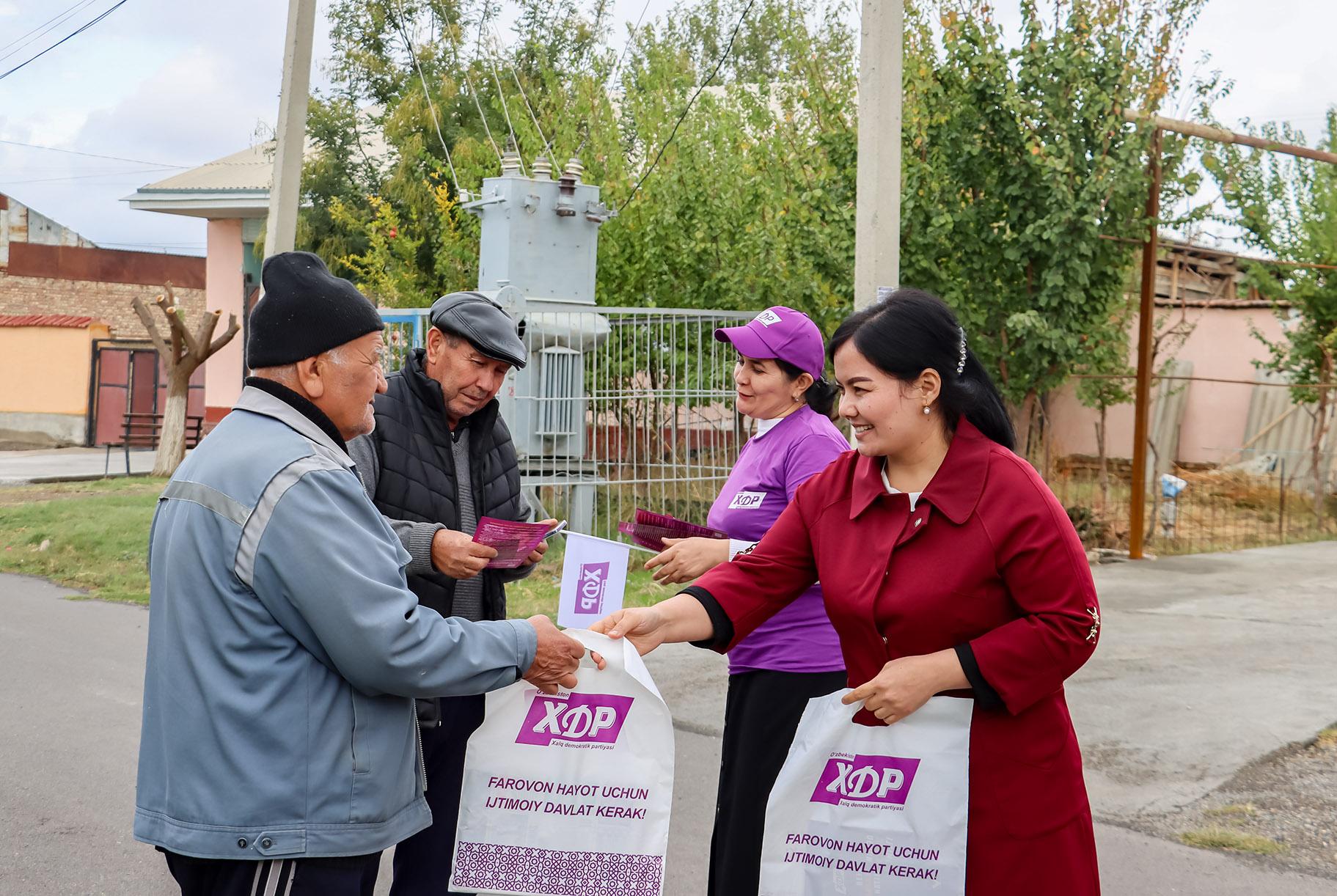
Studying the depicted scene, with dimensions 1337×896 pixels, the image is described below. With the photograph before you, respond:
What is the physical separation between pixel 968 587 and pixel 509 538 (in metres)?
1.18

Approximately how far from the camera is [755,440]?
3.72 metres

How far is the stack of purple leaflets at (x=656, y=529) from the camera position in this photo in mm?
3479

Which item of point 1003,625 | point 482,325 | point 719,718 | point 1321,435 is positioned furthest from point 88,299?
point 1003,625

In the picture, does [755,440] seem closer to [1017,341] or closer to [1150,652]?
[1150,652]

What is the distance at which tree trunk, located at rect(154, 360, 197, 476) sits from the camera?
1853cm

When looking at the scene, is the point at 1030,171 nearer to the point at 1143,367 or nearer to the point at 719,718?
the point at 1143,367

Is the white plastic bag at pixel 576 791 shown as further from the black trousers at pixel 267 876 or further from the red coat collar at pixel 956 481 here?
the red coat collar at pixel 956 481

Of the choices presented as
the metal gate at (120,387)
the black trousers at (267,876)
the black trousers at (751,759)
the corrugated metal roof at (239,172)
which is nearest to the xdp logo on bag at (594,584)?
the black trousers at (751,759)

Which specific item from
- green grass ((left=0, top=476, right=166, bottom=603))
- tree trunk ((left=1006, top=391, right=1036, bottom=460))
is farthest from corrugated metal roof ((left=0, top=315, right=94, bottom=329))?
tree trunk ((left=1006, top=391, right=1036, bottom=460))

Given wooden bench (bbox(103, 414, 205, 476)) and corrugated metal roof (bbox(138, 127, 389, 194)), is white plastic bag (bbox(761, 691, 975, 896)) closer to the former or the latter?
corrugated metal roof (bbox(138, 127, 389, 194))

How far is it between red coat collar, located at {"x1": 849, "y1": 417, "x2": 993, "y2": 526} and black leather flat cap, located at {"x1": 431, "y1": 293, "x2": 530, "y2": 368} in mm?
1095

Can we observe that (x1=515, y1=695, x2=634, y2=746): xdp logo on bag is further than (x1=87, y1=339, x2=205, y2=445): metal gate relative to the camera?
No

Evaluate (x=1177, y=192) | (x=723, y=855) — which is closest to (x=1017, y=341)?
(x=1177, y=192)

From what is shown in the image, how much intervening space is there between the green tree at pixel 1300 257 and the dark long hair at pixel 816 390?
39.4ft
